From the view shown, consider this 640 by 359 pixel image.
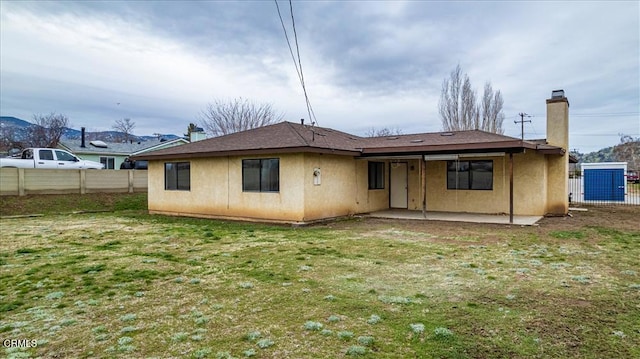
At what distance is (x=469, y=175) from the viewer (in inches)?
548

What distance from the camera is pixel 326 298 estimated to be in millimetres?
4648

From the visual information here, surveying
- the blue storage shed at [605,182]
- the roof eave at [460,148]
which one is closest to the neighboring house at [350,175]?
the roof eave at [460,148]

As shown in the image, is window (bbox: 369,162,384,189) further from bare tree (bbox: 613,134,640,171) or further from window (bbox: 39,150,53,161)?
bare tree (bbox: 613,134,640,171)

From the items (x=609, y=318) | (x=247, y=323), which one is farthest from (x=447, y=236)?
(x=247, y=323)

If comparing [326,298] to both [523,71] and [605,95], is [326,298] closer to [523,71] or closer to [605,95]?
[523,71]

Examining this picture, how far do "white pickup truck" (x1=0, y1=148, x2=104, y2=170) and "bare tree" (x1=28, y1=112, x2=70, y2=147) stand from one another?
19.9m

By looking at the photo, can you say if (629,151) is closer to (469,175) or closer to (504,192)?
(504,192)

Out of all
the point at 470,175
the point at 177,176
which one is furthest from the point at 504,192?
the point at 177,176

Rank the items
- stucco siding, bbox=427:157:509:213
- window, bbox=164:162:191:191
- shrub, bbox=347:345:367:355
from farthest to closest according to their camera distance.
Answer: window, bbox=164:162:191:191 → stucco siding, bbox=427:157:509:213 → shrub, bbox=347:345:367:355

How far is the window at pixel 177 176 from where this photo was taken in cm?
1423

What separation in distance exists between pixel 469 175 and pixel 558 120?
10.9 feet

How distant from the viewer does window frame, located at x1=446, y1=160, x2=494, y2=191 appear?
13.7 metres

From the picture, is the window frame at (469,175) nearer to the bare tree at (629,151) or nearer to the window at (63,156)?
the window at (63,156)

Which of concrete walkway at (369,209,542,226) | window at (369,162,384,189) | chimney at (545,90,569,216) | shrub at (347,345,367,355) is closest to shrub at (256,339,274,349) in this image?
shrub at (347,345,367,355)
